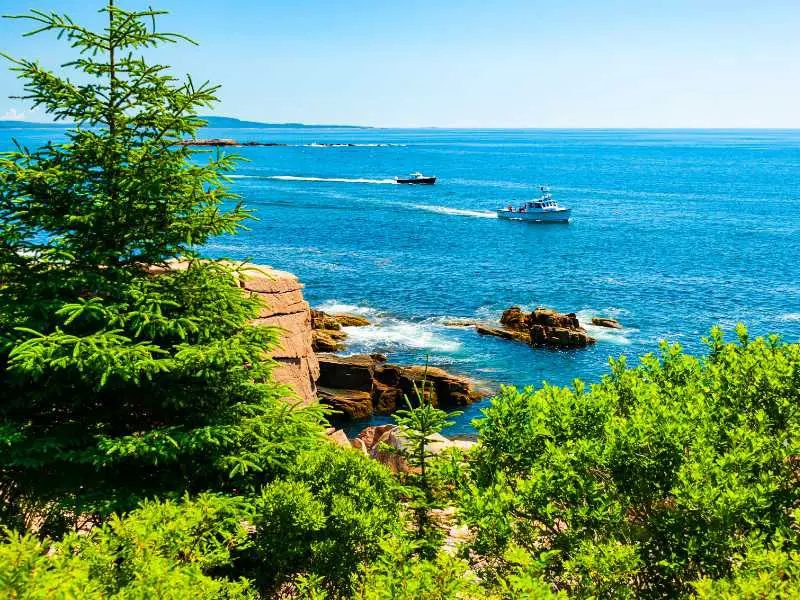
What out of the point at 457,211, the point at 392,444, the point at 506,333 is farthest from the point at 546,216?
the point at 392,444

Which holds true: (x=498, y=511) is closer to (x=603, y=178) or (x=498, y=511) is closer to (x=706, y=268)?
(x=706, y=268)

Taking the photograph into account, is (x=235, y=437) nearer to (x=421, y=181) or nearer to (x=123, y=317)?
(x=123, y=317)

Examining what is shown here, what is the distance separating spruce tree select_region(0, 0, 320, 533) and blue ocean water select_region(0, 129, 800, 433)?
522 cm

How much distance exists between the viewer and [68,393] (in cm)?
1234

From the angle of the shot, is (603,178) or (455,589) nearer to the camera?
(455,589)

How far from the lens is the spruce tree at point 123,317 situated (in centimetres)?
1152

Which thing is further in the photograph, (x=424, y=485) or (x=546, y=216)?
(x=546, y=216)

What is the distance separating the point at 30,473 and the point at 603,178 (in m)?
145

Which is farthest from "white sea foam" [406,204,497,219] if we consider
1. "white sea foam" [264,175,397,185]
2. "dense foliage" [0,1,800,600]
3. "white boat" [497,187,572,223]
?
"dense foliage" [0,1,800,600]

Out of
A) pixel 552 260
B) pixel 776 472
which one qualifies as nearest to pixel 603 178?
pixel 552 260

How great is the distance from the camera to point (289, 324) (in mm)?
23344

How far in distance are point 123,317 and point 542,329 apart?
34.8m

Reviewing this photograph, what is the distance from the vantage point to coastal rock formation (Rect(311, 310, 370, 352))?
41.6m

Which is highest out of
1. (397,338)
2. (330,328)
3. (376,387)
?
(330,328)
